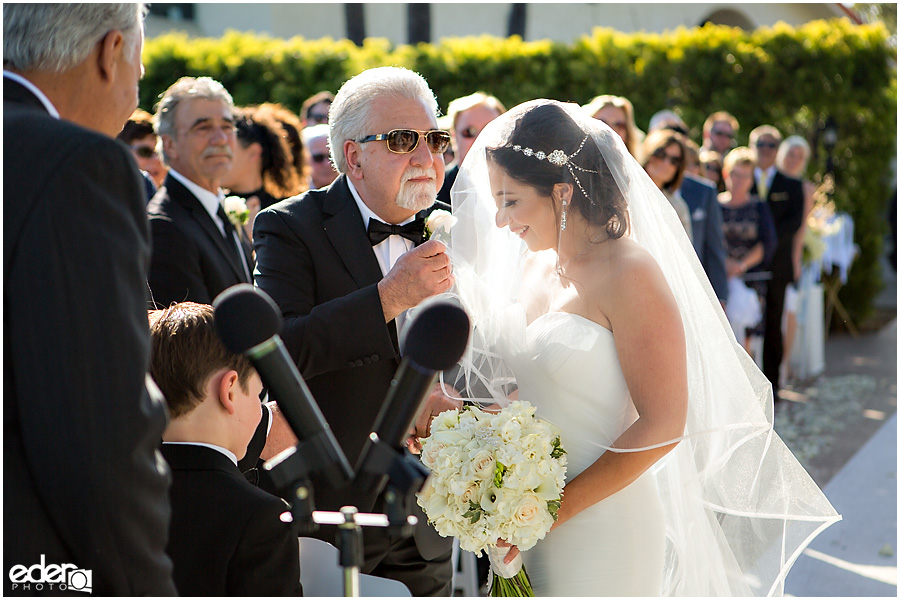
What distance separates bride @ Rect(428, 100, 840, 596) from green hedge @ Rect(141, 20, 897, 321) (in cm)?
917

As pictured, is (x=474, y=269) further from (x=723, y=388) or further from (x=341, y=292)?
(x=723, y=388)

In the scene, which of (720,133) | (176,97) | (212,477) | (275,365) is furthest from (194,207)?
(720,133)

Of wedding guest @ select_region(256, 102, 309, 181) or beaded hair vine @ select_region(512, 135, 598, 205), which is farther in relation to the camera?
wedding guest @ select_region(256, 102, 309, 181)

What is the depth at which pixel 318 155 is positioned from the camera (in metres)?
6.05

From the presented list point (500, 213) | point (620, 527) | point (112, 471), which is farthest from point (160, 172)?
point (112, 471)

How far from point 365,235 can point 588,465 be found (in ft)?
3.49

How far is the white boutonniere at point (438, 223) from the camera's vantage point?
3002 millimetres

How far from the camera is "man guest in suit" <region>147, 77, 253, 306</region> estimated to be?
374cm

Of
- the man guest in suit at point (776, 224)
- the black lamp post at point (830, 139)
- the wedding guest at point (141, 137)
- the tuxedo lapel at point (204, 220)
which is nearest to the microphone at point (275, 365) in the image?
the tuxedo lapel at point (204, 220)

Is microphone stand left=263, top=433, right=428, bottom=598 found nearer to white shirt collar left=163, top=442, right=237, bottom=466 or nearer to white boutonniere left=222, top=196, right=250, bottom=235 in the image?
white shirt collar left=163, top=442, right=237, bottom=466

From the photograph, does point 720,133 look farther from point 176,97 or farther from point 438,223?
point 438,223

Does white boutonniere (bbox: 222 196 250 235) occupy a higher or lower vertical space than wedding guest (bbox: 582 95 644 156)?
lower

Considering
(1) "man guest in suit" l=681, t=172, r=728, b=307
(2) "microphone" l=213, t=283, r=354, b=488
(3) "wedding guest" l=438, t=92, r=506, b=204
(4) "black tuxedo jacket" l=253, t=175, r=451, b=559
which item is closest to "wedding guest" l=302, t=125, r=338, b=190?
(3) "wedding guest" l=438, t=92, r=506, b=204

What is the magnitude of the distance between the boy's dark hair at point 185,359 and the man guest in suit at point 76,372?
555mm
